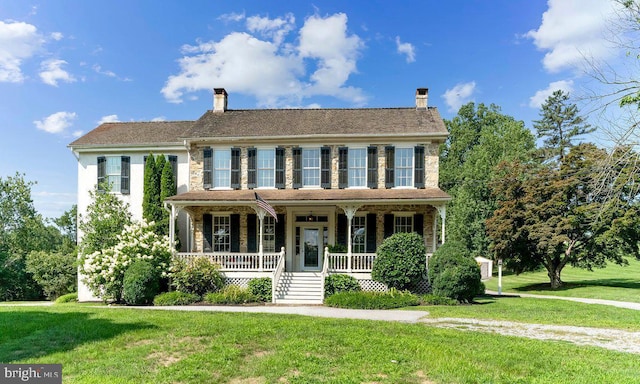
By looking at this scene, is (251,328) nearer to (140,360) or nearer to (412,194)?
(140,360)

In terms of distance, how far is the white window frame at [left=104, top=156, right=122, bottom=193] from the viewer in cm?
1950

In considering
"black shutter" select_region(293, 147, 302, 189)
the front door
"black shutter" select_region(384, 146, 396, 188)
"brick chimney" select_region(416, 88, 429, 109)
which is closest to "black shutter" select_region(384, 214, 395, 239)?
"black shutter" select_region(384, 146, 396, 188)

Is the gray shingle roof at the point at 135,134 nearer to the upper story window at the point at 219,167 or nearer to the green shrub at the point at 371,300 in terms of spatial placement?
the upper story window at the point at 219,167

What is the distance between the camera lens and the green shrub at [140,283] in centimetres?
1459

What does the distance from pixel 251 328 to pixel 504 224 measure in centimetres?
1724

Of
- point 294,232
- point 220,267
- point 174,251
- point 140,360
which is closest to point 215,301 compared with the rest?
point 220,267

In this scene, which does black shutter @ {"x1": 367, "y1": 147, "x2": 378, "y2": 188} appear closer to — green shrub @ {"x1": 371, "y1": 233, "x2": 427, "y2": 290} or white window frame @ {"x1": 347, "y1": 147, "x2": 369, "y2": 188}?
white window frame @ {"x1": 347, "y1": 147, "x2": 369, "y2": 188}

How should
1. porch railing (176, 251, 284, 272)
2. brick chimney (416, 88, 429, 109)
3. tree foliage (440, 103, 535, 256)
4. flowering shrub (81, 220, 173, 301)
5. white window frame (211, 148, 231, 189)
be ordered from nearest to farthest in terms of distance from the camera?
flowering shrub (81, 220, 173, 301) → porch railing (176, 251, 284, 272) → white window frame (211, 148, 231, 189) → brick chimney (416, 88, 429, 109) → tree foliage (440, 103, 535, 256)

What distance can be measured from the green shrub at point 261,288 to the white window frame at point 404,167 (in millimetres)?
7236

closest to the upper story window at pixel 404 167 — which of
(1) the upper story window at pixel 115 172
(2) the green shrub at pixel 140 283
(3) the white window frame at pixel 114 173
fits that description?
(2) the green shrub at pixel 140 283

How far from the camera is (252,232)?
59.9 feet

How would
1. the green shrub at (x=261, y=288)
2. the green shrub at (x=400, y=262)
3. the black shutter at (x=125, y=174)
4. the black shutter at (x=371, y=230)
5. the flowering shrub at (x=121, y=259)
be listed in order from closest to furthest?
the green shrub at (x=400, y=262), the green shrub at (x=261, y=288), the flowering shrub at (x=121, y=259), the black shutter at (x=371, y=230), the black shutter at (x=125, y=174)

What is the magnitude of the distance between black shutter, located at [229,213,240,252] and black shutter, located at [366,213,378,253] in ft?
19.8

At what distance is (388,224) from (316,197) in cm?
371
